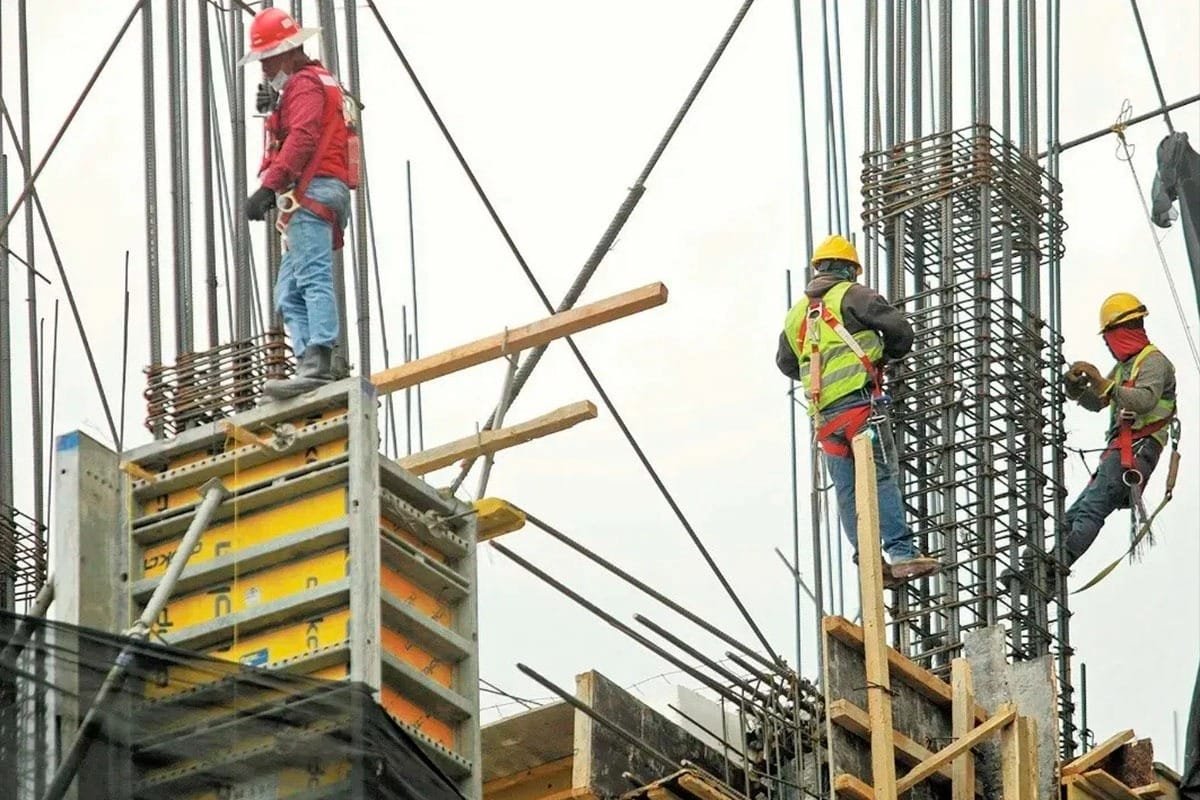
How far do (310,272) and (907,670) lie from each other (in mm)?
4602

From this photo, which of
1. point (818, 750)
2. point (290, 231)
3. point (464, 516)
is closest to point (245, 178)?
point (290, 231)

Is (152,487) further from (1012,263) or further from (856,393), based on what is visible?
(1012,263)

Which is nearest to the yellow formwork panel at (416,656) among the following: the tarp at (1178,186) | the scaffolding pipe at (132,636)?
the scaffolding pipe at (132,636)

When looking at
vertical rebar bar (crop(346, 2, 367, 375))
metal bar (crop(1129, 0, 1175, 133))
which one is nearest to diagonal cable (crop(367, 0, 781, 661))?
vertical rebar bar (crop(346, 2, 367, 375))

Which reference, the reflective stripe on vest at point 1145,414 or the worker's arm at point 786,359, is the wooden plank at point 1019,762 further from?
the reflective stripe on vest at point 1145,414

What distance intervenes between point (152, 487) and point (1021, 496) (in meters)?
7.56

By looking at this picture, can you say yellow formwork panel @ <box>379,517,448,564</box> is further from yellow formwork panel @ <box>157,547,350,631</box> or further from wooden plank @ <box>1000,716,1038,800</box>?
wooden plank @ <box>1000,716,1038,800</box>

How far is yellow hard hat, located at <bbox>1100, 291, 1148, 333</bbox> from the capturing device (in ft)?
75.3

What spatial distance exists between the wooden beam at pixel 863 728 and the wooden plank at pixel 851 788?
12.6 inches

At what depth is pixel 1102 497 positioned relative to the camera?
73.3ft

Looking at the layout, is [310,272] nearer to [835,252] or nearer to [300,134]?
[300,134]

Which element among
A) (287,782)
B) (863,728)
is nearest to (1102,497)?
(863,728)

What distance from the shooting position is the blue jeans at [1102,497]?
2212 cm

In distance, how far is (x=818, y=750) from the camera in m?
18.5
